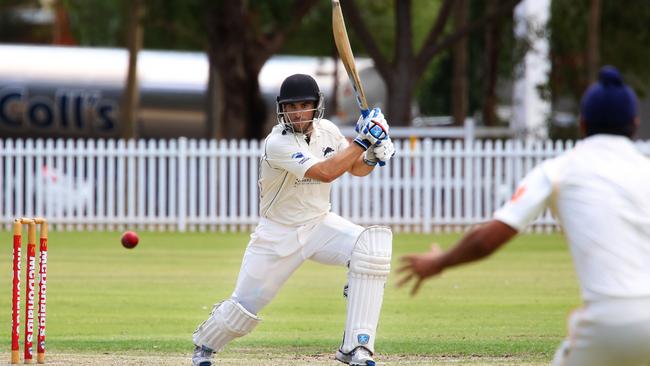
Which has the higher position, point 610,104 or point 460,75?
point 460,75

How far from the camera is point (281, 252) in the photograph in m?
7.48

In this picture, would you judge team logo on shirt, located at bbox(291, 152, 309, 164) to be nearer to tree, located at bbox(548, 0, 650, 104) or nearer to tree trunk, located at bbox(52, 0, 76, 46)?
tree, located at bbox(548, 0, 650, 104)

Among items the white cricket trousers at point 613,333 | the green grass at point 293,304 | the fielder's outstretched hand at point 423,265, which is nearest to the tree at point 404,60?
the green grass at point 293,304

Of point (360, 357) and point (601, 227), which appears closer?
point (601, 227)

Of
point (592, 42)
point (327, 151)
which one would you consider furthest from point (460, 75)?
point (327, 151)

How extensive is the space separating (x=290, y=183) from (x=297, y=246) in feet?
1.19

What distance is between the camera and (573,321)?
4477mm

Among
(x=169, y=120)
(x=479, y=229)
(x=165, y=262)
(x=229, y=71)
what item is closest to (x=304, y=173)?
(x=479, y=229)

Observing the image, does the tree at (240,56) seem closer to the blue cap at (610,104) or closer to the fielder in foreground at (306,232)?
the fielder in foreground at (306,232)

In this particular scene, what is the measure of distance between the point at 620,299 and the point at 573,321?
0.61 ft

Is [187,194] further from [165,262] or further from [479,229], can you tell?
[479,229]

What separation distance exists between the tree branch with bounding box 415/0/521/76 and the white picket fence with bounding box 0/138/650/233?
2678mm

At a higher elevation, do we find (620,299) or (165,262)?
(620,299)

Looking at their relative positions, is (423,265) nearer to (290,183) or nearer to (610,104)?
(610,104)
